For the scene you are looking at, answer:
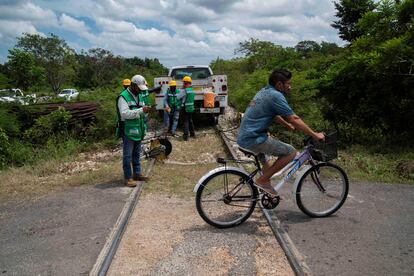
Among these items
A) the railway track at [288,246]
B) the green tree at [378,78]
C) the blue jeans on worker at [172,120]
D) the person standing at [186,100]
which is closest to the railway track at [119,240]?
the railway track at [288,246]

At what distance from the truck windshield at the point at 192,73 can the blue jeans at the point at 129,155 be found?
295 inches

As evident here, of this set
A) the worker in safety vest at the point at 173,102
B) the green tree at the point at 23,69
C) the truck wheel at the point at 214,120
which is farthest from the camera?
the green tree at the point at 23,69

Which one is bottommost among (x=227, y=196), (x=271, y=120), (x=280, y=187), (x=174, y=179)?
(x=174, y=179)

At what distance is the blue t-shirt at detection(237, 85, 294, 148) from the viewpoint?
4805 millimetres

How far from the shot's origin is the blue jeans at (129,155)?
6998mm

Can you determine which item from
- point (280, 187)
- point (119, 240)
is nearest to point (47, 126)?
point (119, 240)

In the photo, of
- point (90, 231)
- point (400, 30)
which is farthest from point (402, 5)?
point (90, 231)

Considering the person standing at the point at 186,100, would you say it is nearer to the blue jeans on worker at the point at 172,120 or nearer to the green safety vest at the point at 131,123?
the blue jeans on worker at the point at 172,120

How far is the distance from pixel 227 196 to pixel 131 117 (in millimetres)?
2329

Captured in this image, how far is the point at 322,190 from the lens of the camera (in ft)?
18.1

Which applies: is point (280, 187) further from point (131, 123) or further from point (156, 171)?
point (156, 171)

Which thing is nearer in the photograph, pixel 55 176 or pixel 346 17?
pixel 55 176

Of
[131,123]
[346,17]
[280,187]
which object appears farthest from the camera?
[346,17]

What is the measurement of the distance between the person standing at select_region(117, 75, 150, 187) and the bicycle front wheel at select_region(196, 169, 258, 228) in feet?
7.01
